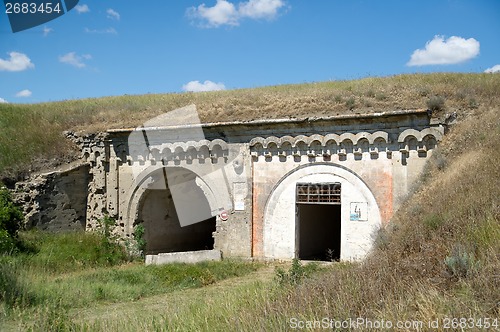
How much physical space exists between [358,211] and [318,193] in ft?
4.06

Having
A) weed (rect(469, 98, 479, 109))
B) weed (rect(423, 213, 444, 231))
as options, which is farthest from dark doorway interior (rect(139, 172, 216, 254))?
weed (rect(423, 213, 444, 231))

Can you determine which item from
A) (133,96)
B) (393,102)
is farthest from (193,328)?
(133,96)

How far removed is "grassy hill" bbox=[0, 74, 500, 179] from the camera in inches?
531

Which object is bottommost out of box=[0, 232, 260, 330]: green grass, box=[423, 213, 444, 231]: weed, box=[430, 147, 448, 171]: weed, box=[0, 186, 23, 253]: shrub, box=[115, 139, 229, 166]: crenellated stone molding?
box=[0, 232, 260, 330]: green grass

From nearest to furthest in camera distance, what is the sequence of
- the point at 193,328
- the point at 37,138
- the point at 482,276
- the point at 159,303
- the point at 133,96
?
the point at 482,276 < the point at 193,328 < the point at 159,303 < the point at 37,138 < the point at 133,96

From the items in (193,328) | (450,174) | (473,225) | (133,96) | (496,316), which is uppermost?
(133,96)

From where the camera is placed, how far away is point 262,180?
1442cm

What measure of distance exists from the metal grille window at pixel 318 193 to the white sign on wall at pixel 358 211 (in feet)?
1.64

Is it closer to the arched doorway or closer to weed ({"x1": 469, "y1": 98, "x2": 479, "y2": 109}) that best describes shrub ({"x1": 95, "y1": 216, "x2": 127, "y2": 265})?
the arched doorway

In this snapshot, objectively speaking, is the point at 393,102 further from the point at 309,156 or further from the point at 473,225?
the point at 473,225

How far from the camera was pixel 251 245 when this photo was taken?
14.4m

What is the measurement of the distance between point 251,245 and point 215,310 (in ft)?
26.5

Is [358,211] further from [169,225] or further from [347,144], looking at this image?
[169,225]

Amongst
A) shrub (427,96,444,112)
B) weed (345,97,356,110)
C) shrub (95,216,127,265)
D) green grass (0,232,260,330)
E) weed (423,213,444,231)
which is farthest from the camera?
shrub (95,216,127,265)
